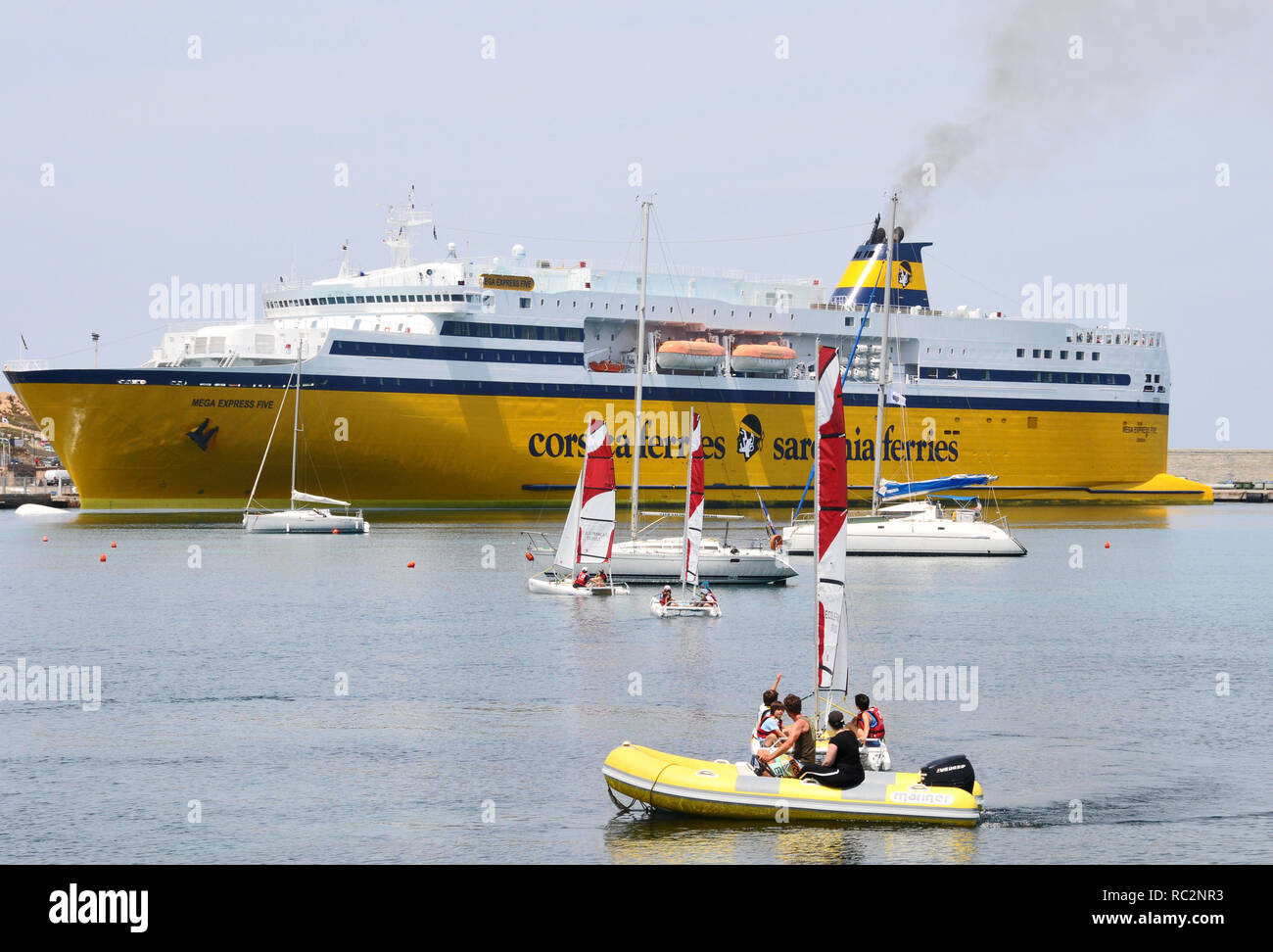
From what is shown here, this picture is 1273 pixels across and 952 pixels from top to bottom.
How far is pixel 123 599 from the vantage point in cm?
4288

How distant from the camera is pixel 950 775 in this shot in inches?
770

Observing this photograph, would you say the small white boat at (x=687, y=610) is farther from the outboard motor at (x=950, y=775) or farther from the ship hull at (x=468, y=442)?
the ship hull at (x=468, y=442)

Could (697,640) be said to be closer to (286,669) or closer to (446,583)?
(286,669)

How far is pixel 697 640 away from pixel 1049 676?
8070 millimetres

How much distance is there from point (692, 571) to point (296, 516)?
93.0ft

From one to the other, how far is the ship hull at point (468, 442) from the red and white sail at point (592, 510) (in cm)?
2516

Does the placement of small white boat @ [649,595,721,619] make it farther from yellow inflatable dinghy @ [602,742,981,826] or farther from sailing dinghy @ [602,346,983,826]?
yellow inflatable dinghy @ [602,742,981,826]

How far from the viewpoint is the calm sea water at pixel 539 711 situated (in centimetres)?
1923

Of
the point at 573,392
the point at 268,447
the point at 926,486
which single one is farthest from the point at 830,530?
the point at 573,392

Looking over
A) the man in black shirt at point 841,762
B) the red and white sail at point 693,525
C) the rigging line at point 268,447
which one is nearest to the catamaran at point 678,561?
the red and white sail at point 693,525

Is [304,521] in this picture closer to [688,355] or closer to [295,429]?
[295,429]

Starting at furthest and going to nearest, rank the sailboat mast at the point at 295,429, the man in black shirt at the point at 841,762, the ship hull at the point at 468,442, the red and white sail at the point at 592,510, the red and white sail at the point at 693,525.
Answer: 1. the sailboat mast at the point at 295,429
2. the ship hull at the point at 468,442
3. the red and white sail at the point at 592,510
4. the red and white sail at the point at 693,525
5. the man in black shirt at the point at 841,762
